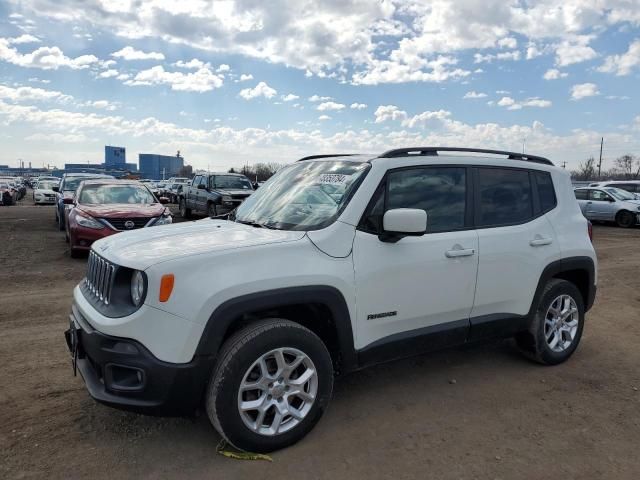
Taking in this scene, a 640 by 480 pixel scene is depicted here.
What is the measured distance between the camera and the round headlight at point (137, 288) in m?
2.89

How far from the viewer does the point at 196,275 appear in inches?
113

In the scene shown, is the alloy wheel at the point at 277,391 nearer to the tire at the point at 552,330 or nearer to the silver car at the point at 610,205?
the tire at the point at 552,330

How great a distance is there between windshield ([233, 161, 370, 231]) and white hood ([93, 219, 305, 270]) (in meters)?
0.17

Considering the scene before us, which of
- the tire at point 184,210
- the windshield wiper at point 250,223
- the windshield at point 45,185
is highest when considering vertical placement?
the windshield wiper at point 250,223

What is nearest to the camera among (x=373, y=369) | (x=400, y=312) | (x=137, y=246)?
(x=137, y=246)

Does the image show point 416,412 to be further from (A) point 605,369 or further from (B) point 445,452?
(A) point 605,369

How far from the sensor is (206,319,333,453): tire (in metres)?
2.94

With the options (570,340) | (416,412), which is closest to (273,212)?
(416,412)

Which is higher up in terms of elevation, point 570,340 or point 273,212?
point 273,212

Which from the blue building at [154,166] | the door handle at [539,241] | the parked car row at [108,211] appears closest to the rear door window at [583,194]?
the parked car row at [108,211]

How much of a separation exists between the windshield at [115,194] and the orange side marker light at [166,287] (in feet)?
28.1

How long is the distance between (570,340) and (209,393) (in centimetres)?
350

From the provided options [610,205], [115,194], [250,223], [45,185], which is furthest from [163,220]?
[45,185]

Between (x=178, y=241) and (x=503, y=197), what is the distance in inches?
106
